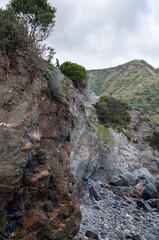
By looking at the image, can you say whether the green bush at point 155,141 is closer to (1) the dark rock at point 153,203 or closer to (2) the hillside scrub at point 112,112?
(2) the hillside scrub at point 112,112

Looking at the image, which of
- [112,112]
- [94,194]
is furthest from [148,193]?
[112,112]

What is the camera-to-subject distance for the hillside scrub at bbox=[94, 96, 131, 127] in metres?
28.2

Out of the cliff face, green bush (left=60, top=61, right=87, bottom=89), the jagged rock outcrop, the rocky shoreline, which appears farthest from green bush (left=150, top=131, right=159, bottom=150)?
the cliff face

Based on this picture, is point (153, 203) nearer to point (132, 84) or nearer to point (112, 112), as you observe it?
point (112, 112)

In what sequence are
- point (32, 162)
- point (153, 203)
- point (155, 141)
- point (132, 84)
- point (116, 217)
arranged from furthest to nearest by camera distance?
point (132, 84), point (155, 141), point (153, 203), point (116, 217), point (32, 162)

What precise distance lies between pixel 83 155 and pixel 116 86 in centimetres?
6330

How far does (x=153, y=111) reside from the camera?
48062 mm

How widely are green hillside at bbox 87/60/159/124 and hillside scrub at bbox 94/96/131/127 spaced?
46.7ft

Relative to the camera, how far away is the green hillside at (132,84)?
5247cm

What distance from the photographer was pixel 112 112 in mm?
30453

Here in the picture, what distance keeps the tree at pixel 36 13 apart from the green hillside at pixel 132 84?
3541 centimetres

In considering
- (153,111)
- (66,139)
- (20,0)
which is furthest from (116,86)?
(66,139)

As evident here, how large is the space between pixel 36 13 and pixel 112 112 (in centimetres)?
2059

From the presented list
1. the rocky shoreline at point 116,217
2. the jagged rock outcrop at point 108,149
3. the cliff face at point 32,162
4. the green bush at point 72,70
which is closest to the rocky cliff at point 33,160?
the cliff face at point 32,162
